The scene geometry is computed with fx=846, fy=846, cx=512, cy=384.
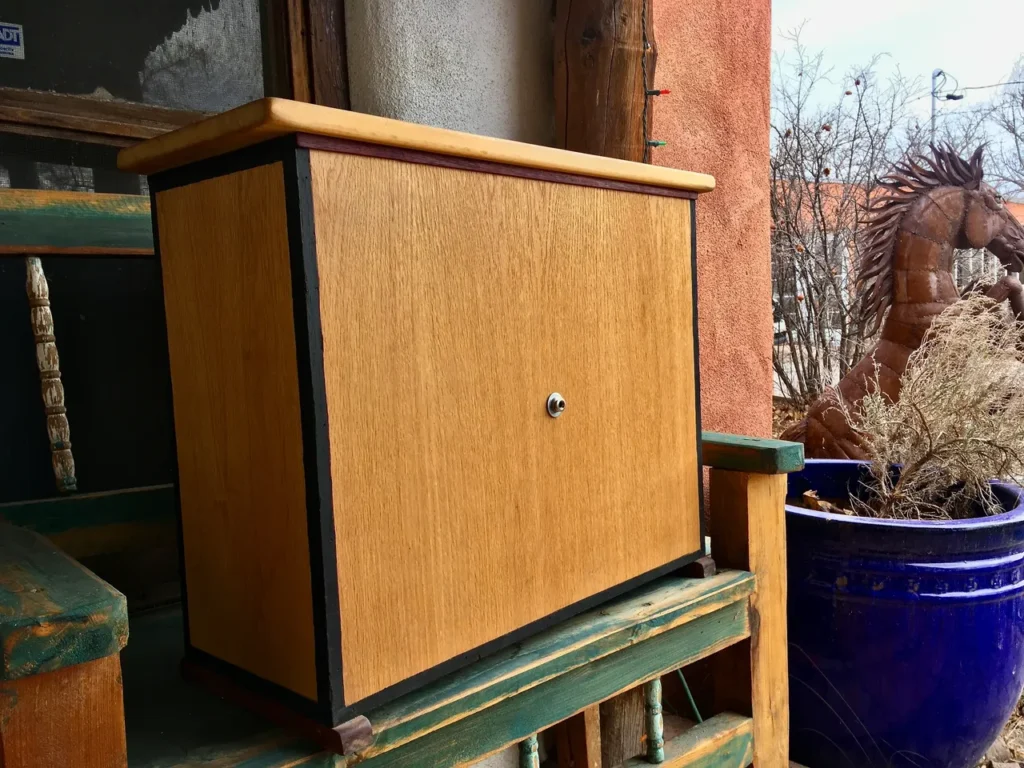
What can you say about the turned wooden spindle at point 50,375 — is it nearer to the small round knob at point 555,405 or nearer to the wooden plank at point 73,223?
the wooden plank at point 73,223

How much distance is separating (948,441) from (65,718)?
1923 mm

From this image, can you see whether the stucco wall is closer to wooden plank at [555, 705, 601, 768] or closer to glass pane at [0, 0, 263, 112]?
glass pane at [0, 0, 263, 112]

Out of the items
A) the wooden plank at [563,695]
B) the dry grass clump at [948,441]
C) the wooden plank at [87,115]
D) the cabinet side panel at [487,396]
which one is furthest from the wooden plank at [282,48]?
the dry grass clump at [948,441]

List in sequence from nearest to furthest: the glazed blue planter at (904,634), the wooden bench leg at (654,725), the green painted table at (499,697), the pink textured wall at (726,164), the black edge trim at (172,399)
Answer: the green painted table at (499,697) < the black edge trim at (172,399) < the wooden bench leg at (654,725) < the glazed blue planter at (904,634) < the pink textured wall at (726,164)

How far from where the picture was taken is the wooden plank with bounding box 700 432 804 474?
1425 millimetres

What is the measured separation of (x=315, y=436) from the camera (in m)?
0.84

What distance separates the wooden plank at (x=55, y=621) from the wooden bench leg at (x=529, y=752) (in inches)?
24.5

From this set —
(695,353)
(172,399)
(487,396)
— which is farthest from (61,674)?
(695,353)

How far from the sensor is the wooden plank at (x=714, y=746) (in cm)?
131

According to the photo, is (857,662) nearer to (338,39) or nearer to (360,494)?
(360,494)

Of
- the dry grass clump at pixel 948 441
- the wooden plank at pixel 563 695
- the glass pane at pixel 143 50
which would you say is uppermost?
the glass pane at pixel 143 50

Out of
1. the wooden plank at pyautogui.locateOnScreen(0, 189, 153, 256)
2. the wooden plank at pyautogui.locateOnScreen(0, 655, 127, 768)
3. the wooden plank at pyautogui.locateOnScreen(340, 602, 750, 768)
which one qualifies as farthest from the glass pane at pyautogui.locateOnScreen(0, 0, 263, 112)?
the wooden plank at pyautogui.locateOnScreen(340, 602, 750, 768)

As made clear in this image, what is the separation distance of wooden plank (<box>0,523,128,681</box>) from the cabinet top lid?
1.49 ft

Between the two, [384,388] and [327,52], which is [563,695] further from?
[327,52]
